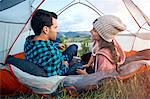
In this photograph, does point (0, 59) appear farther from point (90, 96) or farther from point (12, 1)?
point (90, 96)

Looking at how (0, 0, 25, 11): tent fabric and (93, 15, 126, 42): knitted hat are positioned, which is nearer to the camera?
(93, 15, 126, 42): knitted hat

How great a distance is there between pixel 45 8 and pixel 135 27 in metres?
0.52

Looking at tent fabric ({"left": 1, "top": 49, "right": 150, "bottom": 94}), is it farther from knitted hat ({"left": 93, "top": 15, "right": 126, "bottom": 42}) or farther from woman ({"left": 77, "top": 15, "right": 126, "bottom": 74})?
knitted hat ({"left": 93, "top": 15, "right": 126, "bottom": 42})

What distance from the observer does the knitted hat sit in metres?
3.12

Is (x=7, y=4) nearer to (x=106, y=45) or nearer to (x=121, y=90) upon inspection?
(x=106, y=45)

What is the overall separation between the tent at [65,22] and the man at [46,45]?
0.11ft

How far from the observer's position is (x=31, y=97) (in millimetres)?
3195

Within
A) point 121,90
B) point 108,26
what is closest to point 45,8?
point 108,26

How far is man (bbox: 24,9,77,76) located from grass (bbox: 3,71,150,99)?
0.15 metres

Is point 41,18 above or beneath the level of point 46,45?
above

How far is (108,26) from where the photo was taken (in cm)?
313

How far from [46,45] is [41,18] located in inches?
6.0

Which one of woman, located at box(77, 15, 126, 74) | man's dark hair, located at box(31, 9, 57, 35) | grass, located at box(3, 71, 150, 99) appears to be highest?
man's dark hair, located at box(31, 9, 57, 35)

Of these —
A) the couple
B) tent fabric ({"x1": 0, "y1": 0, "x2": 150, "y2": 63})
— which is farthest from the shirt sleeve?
tent fabric ({"x1": 0, "y1": 0, "x2": 150, "y2": 63})
